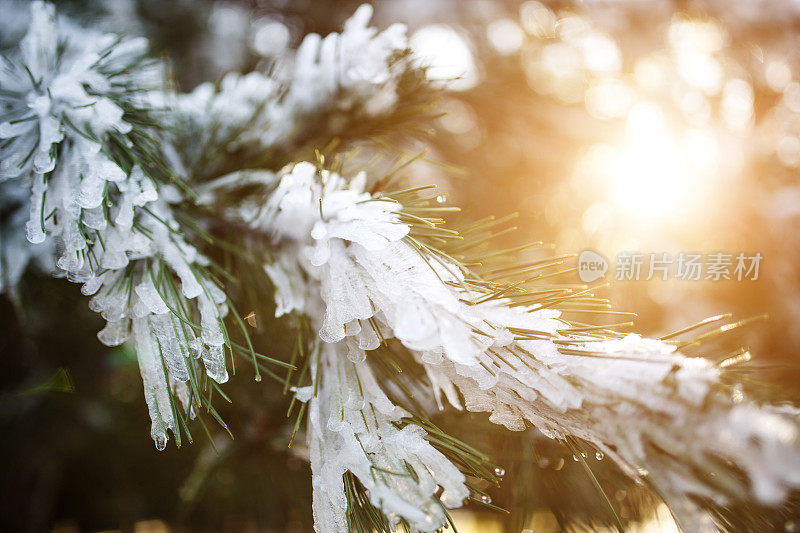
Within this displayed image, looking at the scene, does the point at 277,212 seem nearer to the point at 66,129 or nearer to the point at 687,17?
the point at 66,129

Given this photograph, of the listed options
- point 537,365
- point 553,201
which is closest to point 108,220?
point 537,365

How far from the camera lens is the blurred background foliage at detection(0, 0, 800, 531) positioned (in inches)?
38.3

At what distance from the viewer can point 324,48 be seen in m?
0.61

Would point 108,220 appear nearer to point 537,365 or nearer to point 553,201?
point 537,365

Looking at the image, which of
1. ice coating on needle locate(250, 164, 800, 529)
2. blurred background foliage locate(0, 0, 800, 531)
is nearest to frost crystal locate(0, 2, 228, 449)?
ice coating on needle locate(250, 164, 800, 529)

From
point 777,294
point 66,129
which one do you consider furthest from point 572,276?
point 66,129

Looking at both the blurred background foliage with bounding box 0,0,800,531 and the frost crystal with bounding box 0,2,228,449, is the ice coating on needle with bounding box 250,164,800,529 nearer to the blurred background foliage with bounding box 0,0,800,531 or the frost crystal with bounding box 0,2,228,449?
the frost crystal with bounding box 0,2,228,449

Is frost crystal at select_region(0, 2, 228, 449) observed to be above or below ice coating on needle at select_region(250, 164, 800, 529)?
above

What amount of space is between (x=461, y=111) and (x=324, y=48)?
2.88 ft

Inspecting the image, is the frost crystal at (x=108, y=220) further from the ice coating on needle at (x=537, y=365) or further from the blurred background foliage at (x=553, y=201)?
the blurred background foliage at (x=553, y=201)

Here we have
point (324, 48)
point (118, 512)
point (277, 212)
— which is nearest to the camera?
point (277, 212)

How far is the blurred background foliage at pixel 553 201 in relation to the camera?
3.19 feet

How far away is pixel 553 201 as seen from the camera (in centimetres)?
116

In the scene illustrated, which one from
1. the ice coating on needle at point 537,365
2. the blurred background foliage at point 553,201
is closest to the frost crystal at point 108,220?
the ice coating on needle at point 537,365
